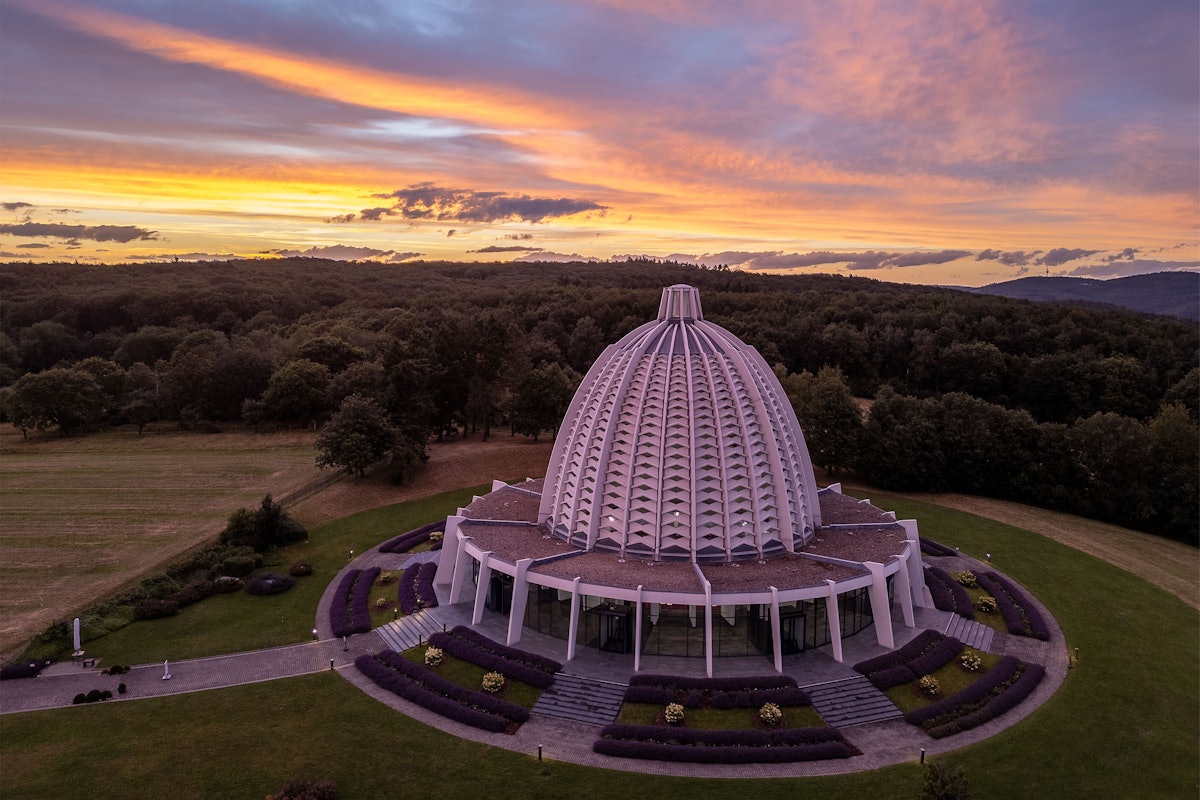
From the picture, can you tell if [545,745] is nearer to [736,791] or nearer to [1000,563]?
[736,791]

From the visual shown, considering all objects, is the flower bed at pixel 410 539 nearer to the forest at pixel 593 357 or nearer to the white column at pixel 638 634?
the forest at pixel 593 357

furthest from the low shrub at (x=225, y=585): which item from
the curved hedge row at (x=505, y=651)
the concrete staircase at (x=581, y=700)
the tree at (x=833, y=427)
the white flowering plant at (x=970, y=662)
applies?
the tree at (x=833, y=427)

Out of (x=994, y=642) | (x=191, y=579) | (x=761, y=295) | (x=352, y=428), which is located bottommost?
(x=191, y=579)

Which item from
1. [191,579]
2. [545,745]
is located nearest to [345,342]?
[191,579]

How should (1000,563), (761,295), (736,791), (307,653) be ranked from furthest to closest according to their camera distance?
(761,295) < (1000,563) < (307,653) < (736,791)

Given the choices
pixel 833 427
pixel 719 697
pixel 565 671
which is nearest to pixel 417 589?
pixel 565 671

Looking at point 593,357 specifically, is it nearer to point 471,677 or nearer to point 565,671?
point 565,671
